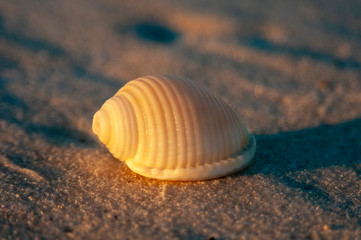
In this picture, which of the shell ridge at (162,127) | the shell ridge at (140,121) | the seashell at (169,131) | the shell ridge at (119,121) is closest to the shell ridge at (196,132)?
the seashell at (169,131)

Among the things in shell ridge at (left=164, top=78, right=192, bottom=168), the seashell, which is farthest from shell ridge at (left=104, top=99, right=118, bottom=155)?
shell ridge at (left=164, top=78, right=192, bottom=168)

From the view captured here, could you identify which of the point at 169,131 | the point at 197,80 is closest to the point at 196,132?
the point at 169,131

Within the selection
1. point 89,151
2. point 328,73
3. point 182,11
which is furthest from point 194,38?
point 89,151

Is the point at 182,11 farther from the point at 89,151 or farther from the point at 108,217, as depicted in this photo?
the point at 108,217

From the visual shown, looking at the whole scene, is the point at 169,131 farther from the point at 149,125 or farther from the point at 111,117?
the point at 111,117

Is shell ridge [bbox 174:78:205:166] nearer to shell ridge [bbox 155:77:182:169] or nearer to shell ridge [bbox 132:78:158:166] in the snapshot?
shell ridge [bbox 155:77:182:169]

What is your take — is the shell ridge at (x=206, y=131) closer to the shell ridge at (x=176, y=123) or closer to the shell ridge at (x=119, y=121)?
the shell ridge at (x=176, y=123)
